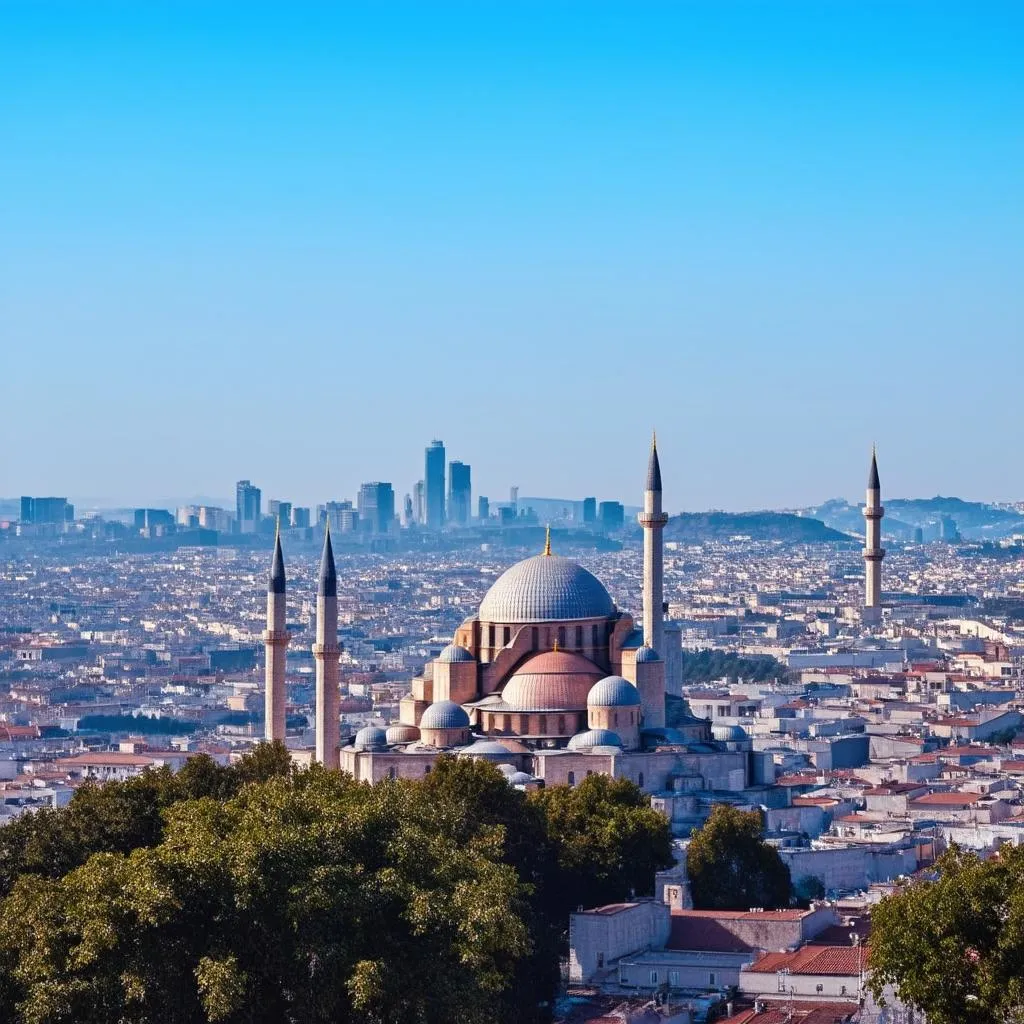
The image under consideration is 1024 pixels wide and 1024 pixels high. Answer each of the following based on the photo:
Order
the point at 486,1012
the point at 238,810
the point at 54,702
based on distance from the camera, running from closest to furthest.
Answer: the point at 486,1012 → the point at 238,810 → the point at 54,702

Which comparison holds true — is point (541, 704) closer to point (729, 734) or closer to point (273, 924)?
point (729, 734)

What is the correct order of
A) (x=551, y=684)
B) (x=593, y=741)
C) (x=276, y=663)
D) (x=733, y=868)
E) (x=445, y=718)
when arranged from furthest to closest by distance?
(x=276, y=663), (x=551, y=684), (x=445, y=718), (x=593, y=741), (x=733, y=868)

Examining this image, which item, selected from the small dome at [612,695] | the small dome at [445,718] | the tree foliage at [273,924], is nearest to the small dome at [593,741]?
the small dome at [612,695]

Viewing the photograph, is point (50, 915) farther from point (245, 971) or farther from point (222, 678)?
point (222, 678)

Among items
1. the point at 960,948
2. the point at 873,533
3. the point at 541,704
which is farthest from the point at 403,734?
the point at 873,533

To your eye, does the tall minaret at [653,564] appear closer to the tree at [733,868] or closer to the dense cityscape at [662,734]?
the dense cityscape at [662,734]

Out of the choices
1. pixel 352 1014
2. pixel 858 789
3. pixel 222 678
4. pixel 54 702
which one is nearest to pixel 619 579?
pixel 222 678
